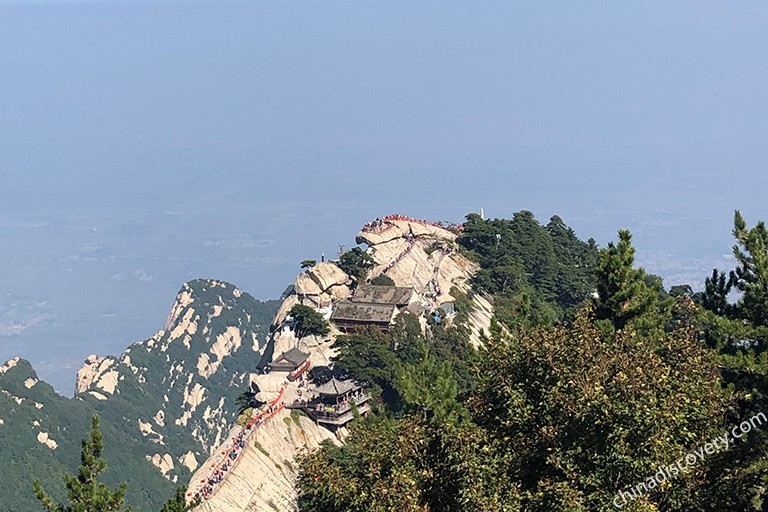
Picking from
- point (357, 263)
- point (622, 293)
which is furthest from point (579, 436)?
point (357, 263)

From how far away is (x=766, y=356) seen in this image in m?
21.1

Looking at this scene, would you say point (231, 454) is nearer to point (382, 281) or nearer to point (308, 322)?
point (308, 322)

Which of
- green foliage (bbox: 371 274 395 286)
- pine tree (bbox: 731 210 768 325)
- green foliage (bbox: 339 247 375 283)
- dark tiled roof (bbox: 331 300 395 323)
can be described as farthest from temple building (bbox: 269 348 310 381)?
pine tree (bbox: 731 210 768 325)

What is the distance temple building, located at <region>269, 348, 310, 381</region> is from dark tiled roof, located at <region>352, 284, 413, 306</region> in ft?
20.4

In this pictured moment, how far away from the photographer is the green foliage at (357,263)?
54.1m

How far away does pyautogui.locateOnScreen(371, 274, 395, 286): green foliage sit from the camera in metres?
52.8

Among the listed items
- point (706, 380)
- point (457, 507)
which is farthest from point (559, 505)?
point (706, 380)

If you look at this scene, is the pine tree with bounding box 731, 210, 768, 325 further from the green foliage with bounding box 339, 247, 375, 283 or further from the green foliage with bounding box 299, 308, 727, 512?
the green foliage with bounding box 339, 247, 375, 283

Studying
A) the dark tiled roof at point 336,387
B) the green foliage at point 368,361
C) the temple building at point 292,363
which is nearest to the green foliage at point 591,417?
the dark tiled roof at point 336,387

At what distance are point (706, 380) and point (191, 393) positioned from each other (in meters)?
88.3

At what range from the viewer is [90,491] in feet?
65.7

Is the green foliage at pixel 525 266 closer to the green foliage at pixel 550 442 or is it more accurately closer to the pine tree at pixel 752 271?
the pine tree at pixel 752 271

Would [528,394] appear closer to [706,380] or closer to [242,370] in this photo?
[706,380]

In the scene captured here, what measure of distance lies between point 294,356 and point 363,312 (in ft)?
17.6
